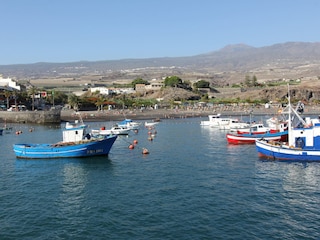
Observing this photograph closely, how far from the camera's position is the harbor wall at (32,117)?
9912 centimetres

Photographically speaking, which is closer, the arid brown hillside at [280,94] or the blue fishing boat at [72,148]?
the blue fishing boat at [72,148]

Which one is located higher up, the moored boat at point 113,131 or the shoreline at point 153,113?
the shoreline at point 153,113

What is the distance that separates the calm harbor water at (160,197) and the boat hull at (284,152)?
59.6 inches

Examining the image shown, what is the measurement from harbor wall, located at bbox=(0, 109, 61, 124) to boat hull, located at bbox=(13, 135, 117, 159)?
162ft

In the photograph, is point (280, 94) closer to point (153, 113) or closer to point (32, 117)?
point (153, 113)

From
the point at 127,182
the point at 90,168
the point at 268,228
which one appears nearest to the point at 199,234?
the point at 268,228

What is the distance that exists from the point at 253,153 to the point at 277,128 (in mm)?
13873

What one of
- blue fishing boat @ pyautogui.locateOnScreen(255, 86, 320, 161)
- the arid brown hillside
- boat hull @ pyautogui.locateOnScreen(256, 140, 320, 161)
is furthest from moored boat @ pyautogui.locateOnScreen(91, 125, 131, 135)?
the arid brown hillside

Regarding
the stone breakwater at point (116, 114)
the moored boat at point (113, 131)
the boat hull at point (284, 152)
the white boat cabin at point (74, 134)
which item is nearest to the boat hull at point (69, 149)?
the white boat cabin at point (74, 134)

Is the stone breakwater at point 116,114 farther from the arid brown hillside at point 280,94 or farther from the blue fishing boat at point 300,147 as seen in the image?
the blue fishing boat at point 300,147

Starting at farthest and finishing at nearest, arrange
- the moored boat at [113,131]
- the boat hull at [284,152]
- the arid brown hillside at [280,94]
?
the arid brown hillside at [280,94] < the moored boat at [113,131] < the boat hull at [284,152]

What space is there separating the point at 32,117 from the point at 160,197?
75229 millimetres

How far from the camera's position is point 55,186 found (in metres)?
36.6

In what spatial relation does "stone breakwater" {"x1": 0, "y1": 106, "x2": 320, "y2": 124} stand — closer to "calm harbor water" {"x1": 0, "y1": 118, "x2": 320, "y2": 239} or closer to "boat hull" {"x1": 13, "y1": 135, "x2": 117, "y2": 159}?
"calm harbor water" {"x1": 0, "y1": 118, "x2": 320, "y2": 239}
